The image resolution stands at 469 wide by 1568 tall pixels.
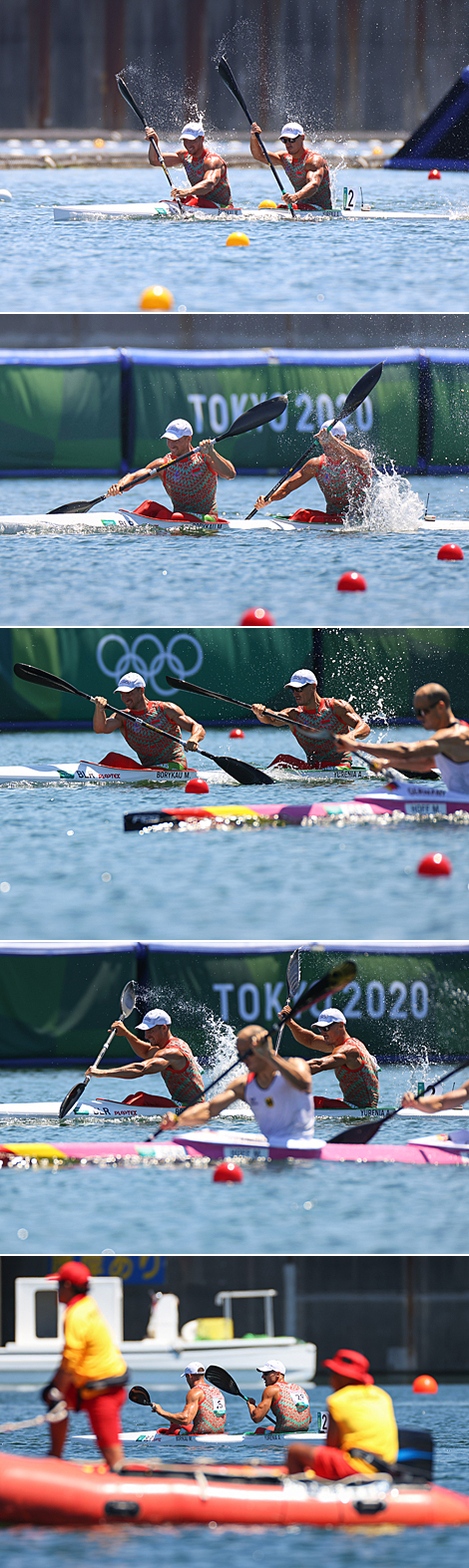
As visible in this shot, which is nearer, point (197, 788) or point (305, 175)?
point (197, 788)

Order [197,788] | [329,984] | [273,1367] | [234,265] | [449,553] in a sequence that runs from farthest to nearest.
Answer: [234,265] → [449,553] → [197,788] → [329,984] → [273,1367]

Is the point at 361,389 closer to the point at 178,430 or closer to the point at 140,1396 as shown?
the point at 178,430

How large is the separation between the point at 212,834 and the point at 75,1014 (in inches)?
62.4

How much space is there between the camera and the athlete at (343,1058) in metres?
10.9

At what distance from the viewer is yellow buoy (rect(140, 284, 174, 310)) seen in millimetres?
16844

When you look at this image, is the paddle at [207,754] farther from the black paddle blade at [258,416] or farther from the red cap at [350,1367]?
the red cap at [350,1367]

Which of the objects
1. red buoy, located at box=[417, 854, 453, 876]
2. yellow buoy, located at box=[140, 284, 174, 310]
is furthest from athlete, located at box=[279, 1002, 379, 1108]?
yellow buoy, located at box=[140, 284, 174, 310]

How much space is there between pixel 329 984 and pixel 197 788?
358 cm

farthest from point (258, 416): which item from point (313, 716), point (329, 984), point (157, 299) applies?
point (329, 984)

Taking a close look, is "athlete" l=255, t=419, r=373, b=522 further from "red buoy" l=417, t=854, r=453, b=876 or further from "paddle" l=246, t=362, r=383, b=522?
"red buoy" l=417, t=854, r=453, b=876

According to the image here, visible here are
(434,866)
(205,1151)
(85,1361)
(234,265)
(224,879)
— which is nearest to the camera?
(85,1361)

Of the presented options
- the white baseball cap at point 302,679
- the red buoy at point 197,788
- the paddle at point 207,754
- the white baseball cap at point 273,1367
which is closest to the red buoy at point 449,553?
the white baseball cap at point 302,679

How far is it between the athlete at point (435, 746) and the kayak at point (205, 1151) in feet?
8.22

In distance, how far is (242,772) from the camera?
13367 mm
